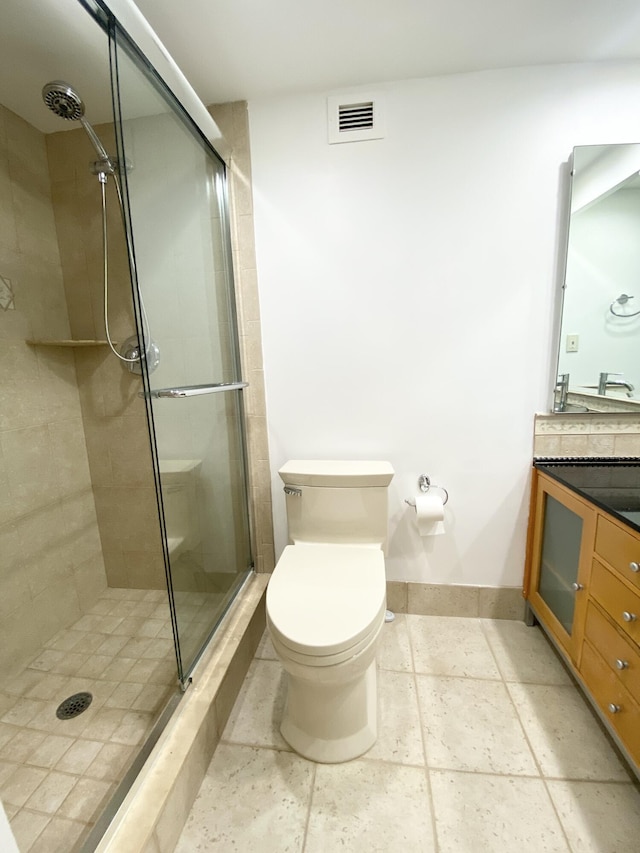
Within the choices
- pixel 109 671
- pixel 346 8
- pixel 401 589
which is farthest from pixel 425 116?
pixel 109 671

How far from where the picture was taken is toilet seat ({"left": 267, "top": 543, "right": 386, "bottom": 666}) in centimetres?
100

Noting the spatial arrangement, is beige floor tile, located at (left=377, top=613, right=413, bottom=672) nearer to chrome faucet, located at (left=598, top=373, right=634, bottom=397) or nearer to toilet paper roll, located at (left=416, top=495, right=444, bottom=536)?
toilet paper roll, located at (left=416, top=495, right=444, bottom=536)

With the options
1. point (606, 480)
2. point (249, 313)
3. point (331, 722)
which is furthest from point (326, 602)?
point (249, 313)

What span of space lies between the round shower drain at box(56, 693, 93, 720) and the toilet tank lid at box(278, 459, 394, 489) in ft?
3.47

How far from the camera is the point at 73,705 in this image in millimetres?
1283

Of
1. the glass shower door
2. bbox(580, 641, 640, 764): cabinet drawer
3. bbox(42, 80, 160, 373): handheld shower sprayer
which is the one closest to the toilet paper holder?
bbox(580, 641, 640, 764): cabinet drawer

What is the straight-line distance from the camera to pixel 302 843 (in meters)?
0.93

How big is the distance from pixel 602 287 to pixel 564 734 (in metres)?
1.63

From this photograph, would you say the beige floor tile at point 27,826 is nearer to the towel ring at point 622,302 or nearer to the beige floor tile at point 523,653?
the beige floor tile at point 523,653

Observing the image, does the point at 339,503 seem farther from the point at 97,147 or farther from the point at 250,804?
the point at 97,147

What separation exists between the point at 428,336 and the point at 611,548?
0.98 metres

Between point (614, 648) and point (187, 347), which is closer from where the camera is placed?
point (614, 648)

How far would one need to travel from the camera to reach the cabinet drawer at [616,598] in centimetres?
98

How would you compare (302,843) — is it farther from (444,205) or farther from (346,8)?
(346,8)
